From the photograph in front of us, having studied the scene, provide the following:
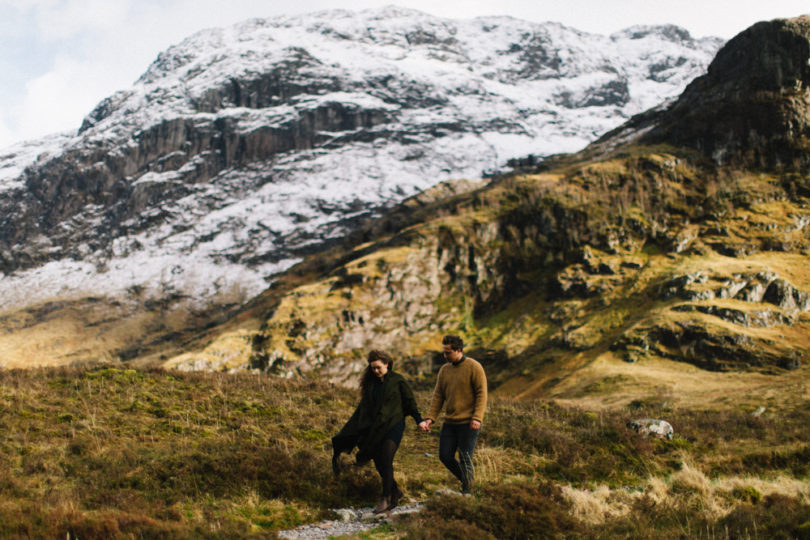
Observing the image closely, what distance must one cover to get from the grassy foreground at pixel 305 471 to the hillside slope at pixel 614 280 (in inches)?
807

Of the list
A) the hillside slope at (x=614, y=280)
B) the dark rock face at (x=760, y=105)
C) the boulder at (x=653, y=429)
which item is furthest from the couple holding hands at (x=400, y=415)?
the dark rock face at (x=760, y=105)

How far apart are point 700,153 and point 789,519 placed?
68.3 metres

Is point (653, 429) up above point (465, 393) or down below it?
below

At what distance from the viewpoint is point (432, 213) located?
87188 mm

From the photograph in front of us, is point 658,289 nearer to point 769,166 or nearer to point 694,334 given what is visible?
point 694,334

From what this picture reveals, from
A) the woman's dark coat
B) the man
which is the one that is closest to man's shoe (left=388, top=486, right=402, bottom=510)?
the woman's dark coat

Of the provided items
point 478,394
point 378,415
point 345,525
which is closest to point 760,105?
point 478,394

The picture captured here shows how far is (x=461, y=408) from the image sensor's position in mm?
8742

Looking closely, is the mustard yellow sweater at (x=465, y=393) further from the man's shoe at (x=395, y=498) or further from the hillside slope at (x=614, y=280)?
the hillside slope at (x=614, y=280)

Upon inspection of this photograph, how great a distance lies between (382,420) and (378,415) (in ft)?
0.30

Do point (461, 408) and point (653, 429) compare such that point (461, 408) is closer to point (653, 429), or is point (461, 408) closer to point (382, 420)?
point (382, 420)

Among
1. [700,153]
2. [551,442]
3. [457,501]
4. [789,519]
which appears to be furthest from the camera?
[700,153]

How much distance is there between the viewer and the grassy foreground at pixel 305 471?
24.0ft

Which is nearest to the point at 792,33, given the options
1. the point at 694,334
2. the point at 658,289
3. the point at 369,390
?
the point at 658,289
